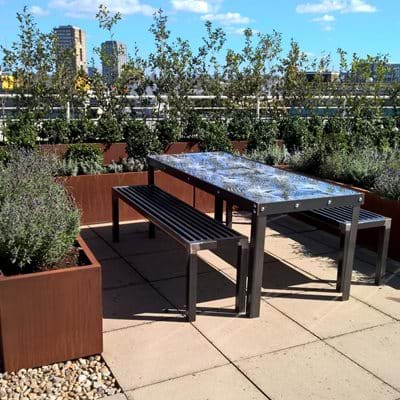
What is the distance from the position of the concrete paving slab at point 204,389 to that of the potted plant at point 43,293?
52cm

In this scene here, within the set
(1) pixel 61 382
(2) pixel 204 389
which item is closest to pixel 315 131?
(2) pixel 204 389

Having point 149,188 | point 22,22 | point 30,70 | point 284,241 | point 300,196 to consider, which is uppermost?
point 22,22

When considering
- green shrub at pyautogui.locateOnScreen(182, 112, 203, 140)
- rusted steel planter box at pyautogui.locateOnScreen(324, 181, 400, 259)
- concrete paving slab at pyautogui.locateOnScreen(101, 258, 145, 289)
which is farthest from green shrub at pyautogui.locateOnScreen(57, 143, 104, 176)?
rusted steel planter box at pyautogui.locateOnScreen(324, 181, 400, 259)

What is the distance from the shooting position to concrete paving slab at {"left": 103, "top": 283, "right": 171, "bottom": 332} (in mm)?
3607

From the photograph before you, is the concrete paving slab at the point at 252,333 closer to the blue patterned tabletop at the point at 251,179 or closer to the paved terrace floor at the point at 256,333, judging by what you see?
the paved terrace floor at the point at 256,333

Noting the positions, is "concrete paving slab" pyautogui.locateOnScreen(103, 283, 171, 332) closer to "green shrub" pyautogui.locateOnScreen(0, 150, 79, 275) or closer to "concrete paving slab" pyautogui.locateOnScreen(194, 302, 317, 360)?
"concrete paving slab" pyautogui.locateOnScreen(194, 302, 317, 360)

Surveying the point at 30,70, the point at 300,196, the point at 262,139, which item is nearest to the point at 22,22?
the point at 30,70

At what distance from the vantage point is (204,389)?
2.81 meters

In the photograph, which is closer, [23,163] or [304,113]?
[23,163]

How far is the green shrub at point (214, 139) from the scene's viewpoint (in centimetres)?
754

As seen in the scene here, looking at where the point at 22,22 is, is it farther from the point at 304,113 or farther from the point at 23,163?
the point at 304,113

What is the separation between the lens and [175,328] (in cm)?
352

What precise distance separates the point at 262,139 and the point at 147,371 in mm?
5684

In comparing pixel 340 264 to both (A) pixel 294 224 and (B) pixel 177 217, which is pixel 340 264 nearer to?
(B) pixel 177 217
